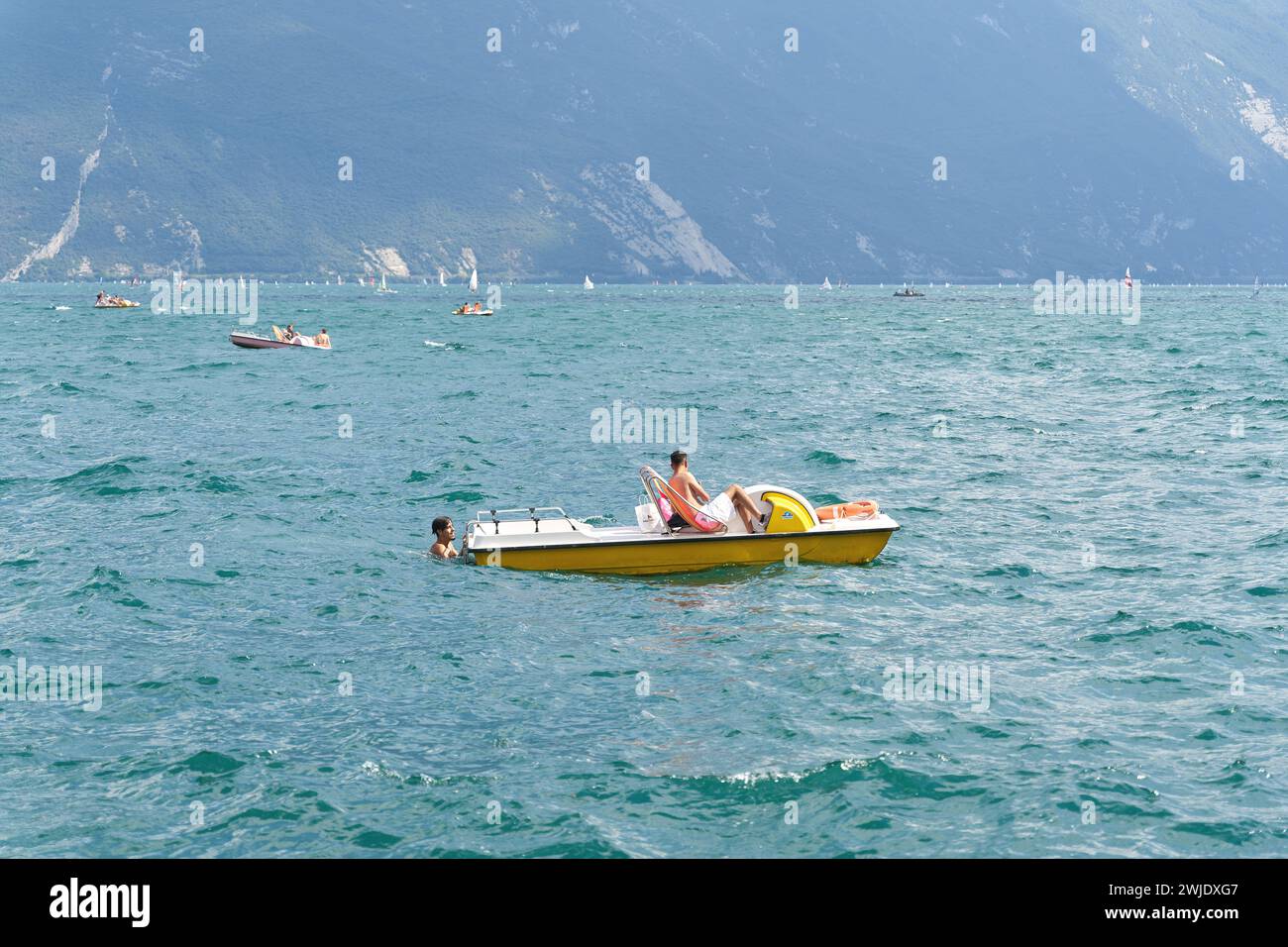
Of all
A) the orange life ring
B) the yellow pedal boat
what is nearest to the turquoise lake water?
the yellow pedal boat

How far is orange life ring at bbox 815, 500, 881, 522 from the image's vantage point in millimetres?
22000

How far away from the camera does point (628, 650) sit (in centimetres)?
1733

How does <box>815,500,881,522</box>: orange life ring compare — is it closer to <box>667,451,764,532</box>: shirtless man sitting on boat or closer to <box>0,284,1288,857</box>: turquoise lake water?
<box>0,284,1288,857</box>: turquoise lake water

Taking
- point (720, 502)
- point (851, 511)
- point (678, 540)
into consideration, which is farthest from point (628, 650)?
point (851, 511)

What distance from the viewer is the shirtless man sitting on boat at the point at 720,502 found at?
2114cm

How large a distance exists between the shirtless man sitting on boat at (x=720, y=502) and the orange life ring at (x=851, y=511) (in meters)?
1.41

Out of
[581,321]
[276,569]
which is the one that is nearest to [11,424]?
[276,569]

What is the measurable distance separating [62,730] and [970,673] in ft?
34.2

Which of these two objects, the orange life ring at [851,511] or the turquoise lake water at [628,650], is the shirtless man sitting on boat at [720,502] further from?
the orange life ring at [851,511]

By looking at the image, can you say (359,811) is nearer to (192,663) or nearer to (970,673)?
(192,663)

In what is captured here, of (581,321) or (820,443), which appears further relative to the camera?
(581,321)

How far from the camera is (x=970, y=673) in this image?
16172mm

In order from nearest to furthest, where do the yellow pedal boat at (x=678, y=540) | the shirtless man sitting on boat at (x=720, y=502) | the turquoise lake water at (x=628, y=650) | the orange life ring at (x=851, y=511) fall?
the turquoise lake water at (x=628, y=650)
the yellow pedal boat at (x=678, y=540)
the shirtless man sitting on boat at (x=720, y=502)
the orange life ring at (x=851, y=511)

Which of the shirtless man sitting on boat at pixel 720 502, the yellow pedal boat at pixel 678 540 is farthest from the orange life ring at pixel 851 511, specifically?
the shirtless man sitting on boat at pixel 720 502
